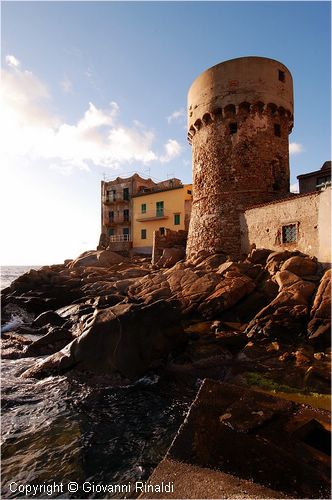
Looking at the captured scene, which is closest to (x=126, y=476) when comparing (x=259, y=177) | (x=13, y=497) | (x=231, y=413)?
(x=13, y=497)

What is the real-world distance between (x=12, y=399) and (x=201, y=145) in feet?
71.0

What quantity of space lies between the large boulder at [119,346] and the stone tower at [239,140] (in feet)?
40.4

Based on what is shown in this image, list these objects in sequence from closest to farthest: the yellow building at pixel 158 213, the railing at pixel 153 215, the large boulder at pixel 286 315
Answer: the large boulder at pixel 286 315
the yellow building at pixel 158 213
the railing at pixel 153 215

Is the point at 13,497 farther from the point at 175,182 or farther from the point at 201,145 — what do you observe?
the point at 175,182

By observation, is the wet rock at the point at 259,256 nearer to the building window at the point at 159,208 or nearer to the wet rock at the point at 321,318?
the wet rock at the point at 321,318

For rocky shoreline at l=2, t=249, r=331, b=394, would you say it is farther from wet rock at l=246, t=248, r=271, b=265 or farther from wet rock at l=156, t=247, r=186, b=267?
wet rock at l=156, t=247, r=186, b=267

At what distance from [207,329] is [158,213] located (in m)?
26.2

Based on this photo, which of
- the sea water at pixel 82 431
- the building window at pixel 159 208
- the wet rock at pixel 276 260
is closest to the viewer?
the sea water at pixel 82 431

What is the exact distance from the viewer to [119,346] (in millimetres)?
9469

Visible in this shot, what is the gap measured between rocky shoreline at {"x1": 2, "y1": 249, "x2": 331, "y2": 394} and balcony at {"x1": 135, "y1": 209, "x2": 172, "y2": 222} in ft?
60.0

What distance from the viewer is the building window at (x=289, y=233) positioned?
16.7m

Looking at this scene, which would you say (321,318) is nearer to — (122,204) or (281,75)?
(281,75)

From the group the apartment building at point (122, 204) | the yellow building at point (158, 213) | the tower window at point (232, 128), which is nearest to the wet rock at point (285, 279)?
the tower window at point (232, 128)

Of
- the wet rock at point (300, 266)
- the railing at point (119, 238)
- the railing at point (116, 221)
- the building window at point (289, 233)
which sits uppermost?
the railing at point (116, 221)
